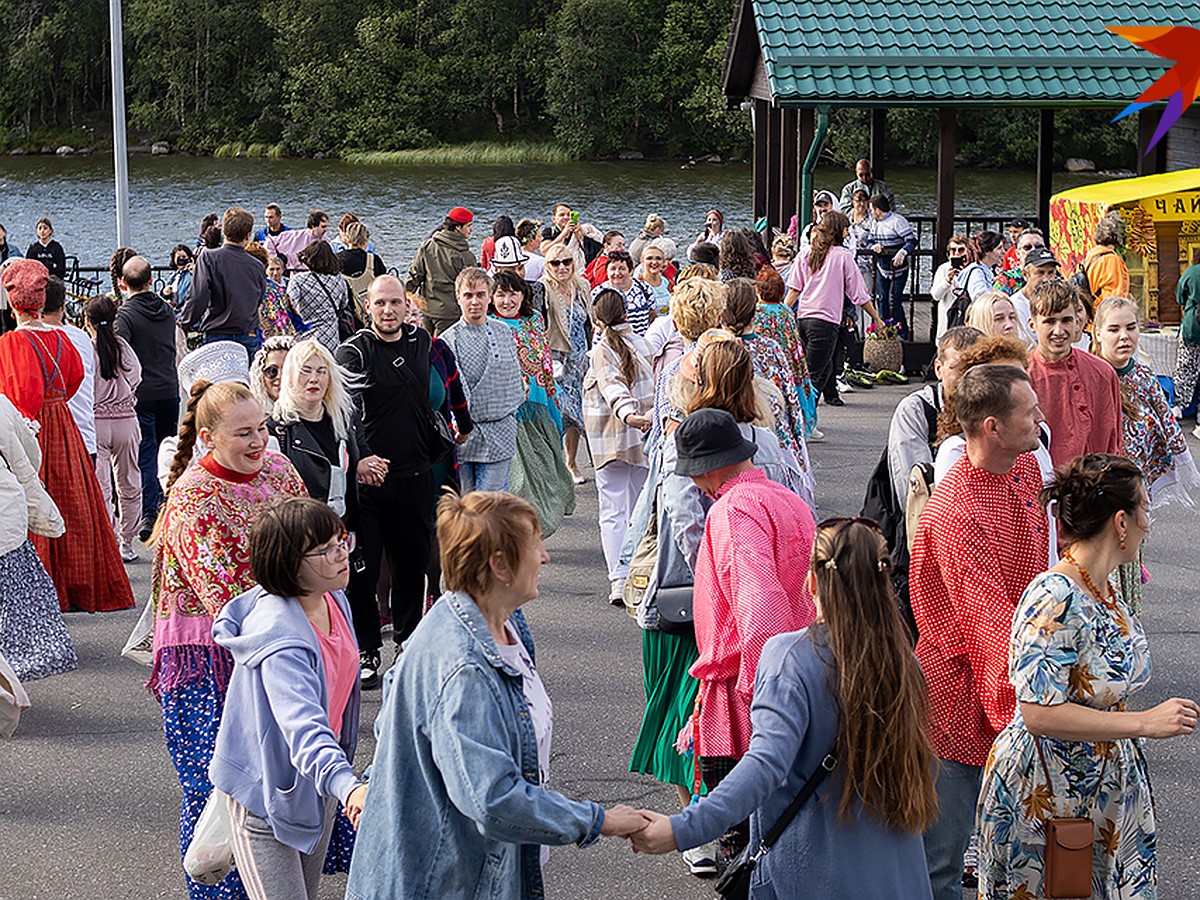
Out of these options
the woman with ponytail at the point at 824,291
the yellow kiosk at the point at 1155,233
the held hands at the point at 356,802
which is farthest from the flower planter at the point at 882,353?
the held hands at the point at 356,802

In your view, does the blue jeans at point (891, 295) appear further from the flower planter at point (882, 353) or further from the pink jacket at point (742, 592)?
the pink jacket at point (742, 592)

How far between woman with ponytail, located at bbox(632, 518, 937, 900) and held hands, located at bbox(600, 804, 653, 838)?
0.07 ft

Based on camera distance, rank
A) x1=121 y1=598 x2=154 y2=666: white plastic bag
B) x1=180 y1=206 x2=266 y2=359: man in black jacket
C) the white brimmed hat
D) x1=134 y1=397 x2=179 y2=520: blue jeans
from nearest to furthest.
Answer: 1. x1=121 y1=598 x2=154 y2=666: white plastic bag
2. the white brimmed hat
3. x1=134 y1=397 x2=179 y2=520: blue jeans
4. x1=180 y1=206 x2=266 y2=359: man in black jacket

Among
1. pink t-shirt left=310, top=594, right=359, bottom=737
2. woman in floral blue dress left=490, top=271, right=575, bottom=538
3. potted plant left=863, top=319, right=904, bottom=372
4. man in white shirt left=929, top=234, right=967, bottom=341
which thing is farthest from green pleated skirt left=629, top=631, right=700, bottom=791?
potted plant left=863, top=319, right=904, bottom=372

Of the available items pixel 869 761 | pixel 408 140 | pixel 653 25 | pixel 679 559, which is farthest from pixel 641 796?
pixel 408 140

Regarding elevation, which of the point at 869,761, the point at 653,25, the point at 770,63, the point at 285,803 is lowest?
the point at 285,803

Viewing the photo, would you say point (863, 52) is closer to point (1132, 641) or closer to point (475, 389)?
point (475, 389)

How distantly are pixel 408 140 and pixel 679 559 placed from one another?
74.2 meters

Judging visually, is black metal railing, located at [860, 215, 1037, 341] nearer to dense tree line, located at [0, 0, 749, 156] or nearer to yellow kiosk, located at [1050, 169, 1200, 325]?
yellow kiosk, located at [1050, 169, 1200, 325]

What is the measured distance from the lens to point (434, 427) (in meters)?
Answer: 7.30

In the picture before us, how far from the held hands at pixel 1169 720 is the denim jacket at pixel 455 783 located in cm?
130

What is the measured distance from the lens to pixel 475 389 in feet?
26.4

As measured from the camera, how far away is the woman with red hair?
8023mm

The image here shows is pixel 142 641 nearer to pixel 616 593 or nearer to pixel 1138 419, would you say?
pixel 616 593
